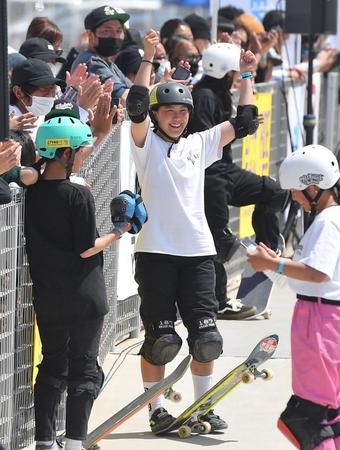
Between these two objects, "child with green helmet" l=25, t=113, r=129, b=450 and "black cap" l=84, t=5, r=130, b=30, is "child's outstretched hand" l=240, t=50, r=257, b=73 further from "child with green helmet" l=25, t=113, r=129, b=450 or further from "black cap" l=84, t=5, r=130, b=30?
"black cap" l=84, t=5, r=130, b=30

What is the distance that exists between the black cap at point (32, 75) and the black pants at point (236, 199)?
2.27m

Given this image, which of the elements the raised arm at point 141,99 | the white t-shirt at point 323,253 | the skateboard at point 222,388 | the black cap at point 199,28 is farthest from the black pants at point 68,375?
the black cap at point 199,28

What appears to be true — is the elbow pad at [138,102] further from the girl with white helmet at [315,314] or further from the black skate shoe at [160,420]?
the black skate shoe at [160,420]

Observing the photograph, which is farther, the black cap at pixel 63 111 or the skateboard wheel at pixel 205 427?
the skateboard wheel at pixel 205 427

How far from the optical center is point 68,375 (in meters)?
6.31

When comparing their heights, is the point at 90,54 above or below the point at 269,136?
above

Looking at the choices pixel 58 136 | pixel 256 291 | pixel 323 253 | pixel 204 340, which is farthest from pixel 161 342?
pixel 256 291

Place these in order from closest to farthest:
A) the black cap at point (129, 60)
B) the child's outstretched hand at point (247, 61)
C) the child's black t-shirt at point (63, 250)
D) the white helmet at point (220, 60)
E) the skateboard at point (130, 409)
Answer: the child's black t-shirt at point (63, 250)
the skateboard at point (130, 409)
the child's outstretched hand at point (247, 61)
the white helmet at point (220, 60)
the black cap at point (129, 60)

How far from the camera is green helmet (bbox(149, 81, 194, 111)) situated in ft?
23.1

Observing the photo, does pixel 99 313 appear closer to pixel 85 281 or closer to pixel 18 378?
pixel 85 281

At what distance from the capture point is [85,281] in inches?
244

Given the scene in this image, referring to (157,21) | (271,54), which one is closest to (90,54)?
(271,54)

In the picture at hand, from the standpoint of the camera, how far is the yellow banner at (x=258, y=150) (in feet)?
39.0

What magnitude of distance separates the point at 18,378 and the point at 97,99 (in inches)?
65.4
